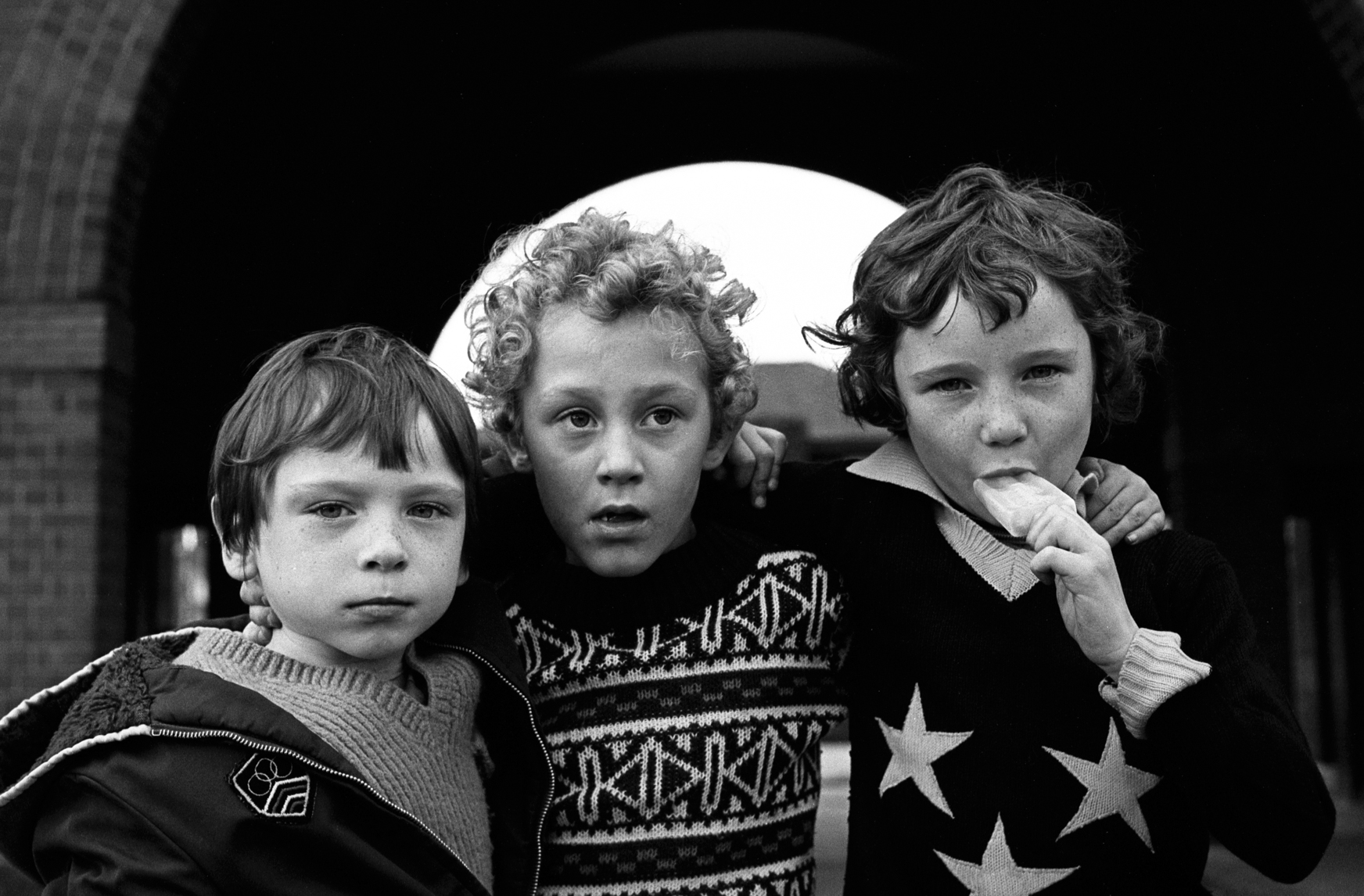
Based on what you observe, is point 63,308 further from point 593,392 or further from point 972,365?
point 972,365

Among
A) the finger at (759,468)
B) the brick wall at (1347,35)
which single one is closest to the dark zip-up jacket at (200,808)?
the finger at (759,468)

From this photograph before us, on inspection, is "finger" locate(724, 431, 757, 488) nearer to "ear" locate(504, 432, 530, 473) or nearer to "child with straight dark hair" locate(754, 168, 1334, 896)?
"child with straight dark hair" locate(754, 168, 1334, 896)

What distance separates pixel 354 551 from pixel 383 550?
45 millimetres

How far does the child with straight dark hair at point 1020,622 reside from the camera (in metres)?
1.86

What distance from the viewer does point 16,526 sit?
4934 mm

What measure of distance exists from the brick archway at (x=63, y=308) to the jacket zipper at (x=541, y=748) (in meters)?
3.50

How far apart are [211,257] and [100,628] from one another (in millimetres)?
3298

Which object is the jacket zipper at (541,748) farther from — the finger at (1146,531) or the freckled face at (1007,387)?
the finger at (1146,531)

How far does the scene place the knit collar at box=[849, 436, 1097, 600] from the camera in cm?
213

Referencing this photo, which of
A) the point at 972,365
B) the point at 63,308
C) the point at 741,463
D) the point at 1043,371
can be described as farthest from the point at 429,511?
the point at 63,308

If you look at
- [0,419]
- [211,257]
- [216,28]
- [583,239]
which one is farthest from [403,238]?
[583,239]

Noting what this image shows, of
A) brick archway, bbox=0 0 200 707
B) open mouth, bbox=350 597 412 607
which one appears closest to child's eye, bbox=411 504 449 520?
open mouth, bbox=350 597 412 607

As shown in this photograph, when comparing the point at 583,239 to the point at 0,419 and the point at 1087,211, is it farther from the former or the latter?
the point at 0,419

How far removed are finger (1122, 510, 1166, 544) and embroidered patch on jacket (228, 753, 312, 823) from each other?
1.32 metres
